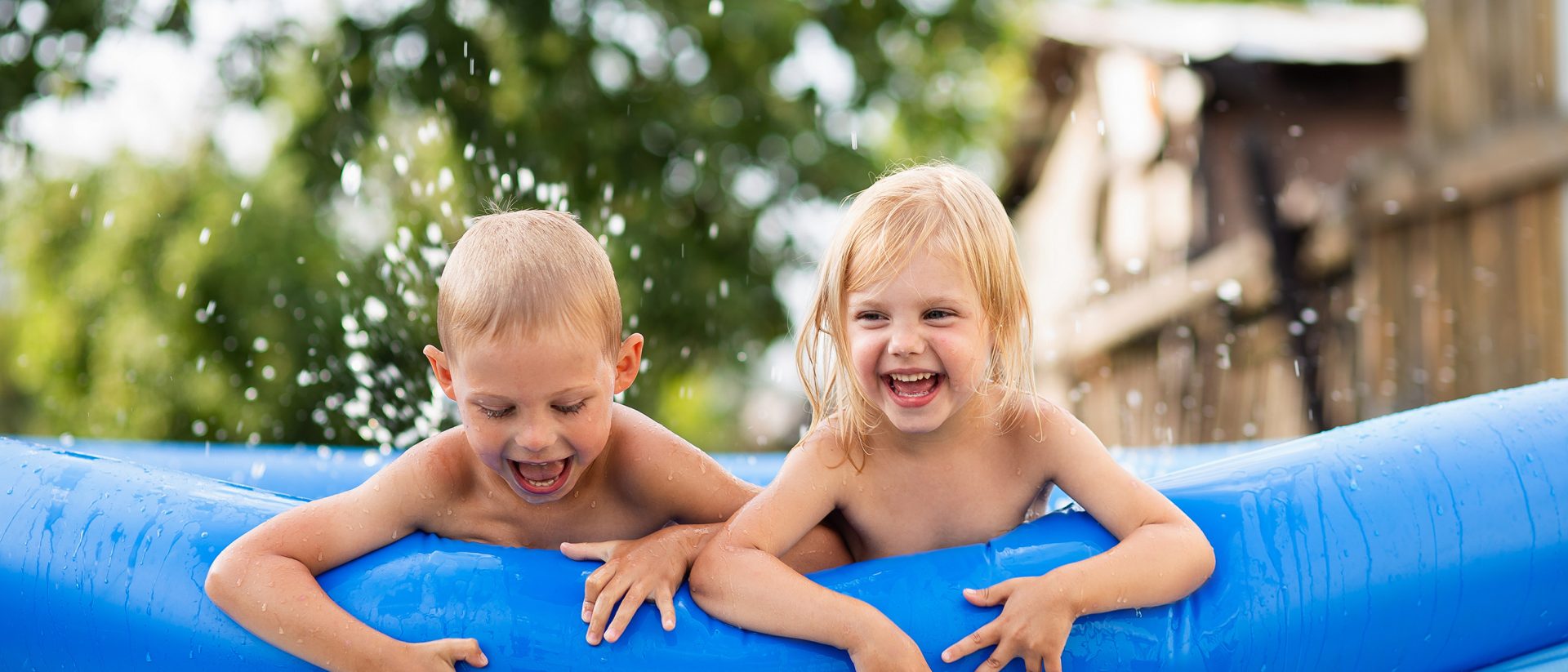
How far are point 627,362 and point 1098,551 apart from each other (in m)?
0.88

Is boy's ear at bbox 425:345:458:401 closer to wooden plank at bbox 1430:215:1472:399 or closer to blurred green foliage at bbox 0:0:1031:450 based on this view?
blurred green foliage at bbox 0:0:1031:450

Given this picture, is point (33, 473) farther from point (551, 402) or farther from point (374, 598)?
point (551, 402)

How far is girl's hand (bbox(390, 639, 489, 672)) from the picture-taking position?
2072 mm

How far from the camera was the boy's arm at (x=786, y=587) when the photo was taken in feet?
6.60

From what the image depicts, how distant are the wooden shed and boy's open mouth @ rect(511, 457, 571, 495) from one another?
4261 millimetres

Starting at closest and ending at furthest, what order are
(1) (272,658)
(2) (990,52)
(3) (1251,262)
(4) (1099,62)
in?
(1) (272,658) < (3) (1251,262) < (2) (990,52) < (4) (1099,62)

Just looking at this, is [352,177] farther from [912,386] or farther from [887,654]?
[887,654]

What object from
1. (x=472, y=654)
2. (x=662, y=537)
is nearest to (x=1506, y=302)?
(x=662, y=537)

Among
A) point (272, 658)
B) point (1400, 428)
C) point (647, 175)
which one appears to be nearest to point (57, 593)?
point (272, 658)

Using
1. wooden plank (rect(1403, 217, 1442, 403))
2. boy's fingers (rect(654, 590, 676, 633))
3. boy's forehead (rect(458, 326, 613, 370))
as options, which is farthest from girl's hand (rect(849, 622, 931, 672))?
wooden plank (rect(1403, 217, 1442, 403))

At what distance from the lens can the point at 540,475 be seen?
7.63 ft

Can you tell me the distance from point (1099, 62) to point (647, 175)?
4433 millimetres

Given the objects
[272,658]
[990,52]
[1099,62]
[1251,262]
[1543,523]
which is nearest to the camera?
[272,658]

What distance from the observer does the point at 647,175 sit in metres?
7.93
